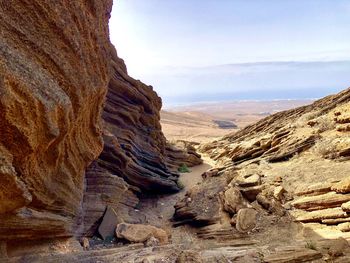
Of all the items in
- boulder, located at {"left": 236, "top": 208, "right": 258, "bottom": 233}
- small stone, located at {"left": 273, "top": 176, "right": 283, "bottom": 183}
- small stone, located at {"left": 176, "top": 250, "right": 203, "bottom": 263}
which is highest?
small stone, located at {"left": 273, "top": 176, "right": 283, "bottom": 183}

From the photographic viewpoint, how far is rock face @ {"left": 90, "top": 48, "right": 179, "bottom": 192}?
17.8 m

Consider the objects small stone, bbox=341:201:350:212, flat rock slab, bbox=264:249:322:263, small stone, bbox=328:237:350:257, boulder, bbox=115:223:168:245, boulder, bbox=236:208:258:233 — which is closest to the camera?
flat rock slab, bbox=264:249:322:263

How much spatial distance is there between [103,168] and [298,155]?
967cm

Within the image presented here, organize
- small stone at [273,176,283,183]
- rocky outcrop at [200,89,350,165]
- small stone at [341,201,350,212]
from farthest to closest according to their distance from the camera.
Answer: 1. rocky outcrop at [200,89,350,165]
2. small stone at [273,176,283,183]
3. small stone at [341,201,350,212]

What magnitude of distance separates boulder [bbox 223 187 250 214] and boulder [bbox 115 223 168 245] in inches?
124

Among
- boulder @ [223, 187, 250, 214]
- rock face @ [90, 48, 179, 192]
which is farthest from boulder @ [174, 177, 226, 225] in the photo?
rock face @ [90, 48, 179, 192]

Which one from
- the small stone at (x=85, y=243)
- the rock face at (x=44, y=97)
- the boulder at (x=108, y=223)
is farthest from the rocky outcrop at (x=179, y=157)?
the rock face at (x=44, y=97)

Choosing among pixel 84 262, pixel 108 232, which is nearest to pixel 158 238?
pixel 108 232

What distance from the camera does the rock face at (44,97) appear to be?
620 cm

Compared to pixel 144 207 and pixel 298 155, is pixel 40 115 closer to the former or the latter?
pixel 144 207

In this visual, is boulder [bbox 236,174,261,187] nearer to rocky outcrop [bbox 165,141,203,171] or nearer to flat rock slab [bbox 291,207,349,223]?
flat rock slab [bbox 291,207,349,223]

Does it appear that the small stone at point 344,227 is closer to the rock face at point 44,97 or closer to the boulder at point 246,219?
the boulder at point 246,219

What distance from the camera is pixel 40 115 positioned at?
259 inches

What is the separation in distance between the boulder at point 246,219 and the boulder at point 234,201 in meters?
0.68
